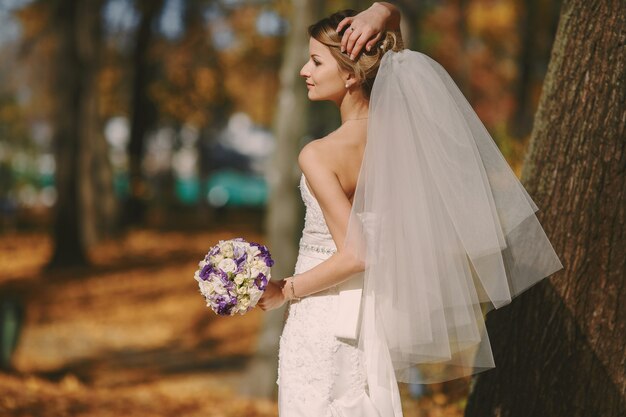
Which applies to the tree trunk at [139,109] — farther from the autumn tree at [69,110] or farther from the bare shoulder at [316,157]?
the bare shoulder at [316,157]

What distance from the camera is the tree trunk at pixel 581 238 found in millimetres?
3771

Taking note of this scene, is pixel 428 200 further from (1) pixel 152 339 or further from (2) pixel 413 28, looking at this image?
(1) pixel 152 339

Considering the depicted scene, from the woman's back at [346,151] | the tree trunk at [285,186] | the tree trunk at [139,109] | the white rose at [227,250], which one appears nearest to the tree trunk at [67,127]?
the tree trunk at [139,109]

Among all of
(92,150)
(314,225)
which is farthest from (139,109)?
(314,225)

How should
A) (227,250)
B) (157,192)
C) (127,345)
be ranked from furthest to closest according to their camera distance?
1. (157,192)
2. (127,345)
3. (227,250)

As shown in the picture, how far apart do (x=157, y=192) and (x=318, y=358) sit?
3270cm

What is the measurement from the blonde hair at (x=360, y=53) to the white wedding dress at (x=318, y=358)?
524 millimetres

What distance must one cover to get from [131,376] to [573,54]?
28.3 ft

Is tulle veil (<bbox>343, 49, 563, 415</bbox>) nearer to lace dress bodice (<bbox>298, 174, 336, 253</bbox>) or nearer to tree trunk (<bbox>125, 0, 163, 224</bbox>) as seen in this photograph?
lace dress bodice (<bbox>298, 174, 336, 253</bbox>)

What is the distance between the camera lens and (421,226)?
3.00 metres

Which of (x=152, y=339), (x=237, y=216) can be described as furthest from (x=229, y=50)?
(x=152, y=339)

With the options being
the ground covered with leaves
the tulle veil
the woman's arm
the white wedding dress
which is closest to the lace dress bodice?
the white wedding dress

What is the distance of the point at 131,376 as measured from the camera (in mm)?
10773

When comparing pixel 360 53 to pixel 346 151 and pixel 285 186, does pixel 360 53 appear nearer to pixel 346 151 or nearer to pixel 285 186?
pixel 346 151
